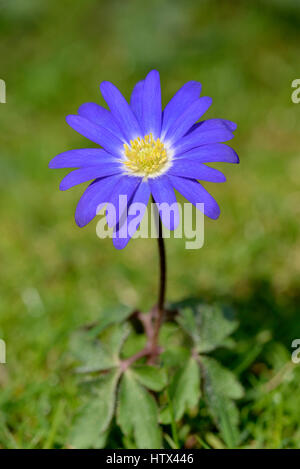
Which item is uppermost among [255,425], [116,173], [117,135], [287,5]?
[287,5]

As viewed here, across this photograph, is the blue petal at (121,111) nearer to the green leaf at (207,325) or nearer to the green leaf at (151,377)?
the green leaf at (207,325)

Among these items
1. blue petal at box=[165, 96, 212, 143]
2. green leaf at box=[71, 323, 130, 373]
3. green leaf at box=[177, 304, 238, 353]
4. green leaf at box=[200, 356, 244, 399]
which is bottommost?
green leaf at box=[200, 356, 244, 399]

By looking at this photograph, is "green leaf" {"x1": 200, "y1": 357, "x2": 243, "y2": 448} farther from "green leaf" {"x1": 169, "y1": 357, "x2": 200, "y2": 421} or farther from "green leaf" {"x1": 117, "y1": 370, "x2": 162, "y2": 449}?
"green leaf" {"x1": 117, "y1": 370, "x2": 162, "y2": 449}

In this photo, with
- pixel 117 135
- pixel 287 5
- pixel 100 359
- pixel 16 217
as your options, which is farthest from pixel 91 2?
pixel 100 359

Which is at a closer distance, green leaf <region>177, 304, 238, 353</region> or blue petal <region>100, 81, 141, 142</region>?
blue petal <region>100, 81, 141, 142</region>

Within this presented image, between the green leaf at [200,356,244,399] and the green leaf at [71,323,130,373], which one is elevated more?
the green leaf at [71,323,130,373]

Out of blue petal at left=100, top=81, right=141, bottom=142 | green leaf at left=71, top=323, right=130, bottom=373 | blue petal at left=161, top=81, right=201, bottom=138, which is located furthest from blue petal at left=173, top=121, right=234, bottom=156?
green leaf at left=71, top=323, right=130, bottom=373

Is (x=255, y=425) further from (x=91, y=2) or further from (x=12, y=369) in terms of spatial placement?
(x=91, y=2)
